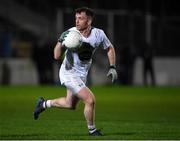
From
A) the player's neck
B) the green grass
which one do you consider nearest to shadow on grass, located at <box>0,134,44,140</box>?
the green grass

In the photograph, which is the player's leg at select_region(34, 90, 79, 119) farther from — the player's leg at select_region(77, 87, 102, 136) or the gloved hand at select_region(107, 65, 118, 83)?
the gloved hand at select_region(107, 65, 118, 83)

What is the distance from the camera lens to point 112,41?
3850cm

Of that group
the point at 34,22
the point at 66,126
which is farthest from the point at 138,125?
the point at 34,22

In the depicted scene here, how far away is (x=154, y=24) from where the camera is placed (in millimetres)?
39156

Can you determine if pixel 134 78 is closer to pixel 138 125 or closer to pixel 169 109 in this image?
pixel 169 109

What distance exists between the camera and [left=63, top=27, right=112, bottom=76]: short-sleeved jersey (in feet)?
45.5

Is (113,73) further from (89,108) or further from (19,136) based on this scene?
(19,136)

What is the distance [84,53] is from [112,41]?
2469 centimetres

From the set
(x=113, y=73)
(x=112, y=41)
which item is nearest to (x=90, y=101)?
(x=113, y=73)

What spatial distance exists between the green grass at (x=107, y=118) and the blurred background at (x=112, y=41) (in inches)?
303

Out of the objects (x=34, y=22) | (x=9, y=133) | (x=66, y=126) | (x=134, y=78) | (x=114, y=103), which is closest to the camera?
(x=9, y=133)

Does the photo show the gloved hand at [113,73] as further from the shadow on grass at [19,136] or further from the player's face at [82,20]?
the shadow on grass at [19,136]

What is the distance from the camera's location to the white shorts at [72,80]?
13805 mm

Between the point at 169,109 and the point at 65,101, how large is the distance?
783 cm
